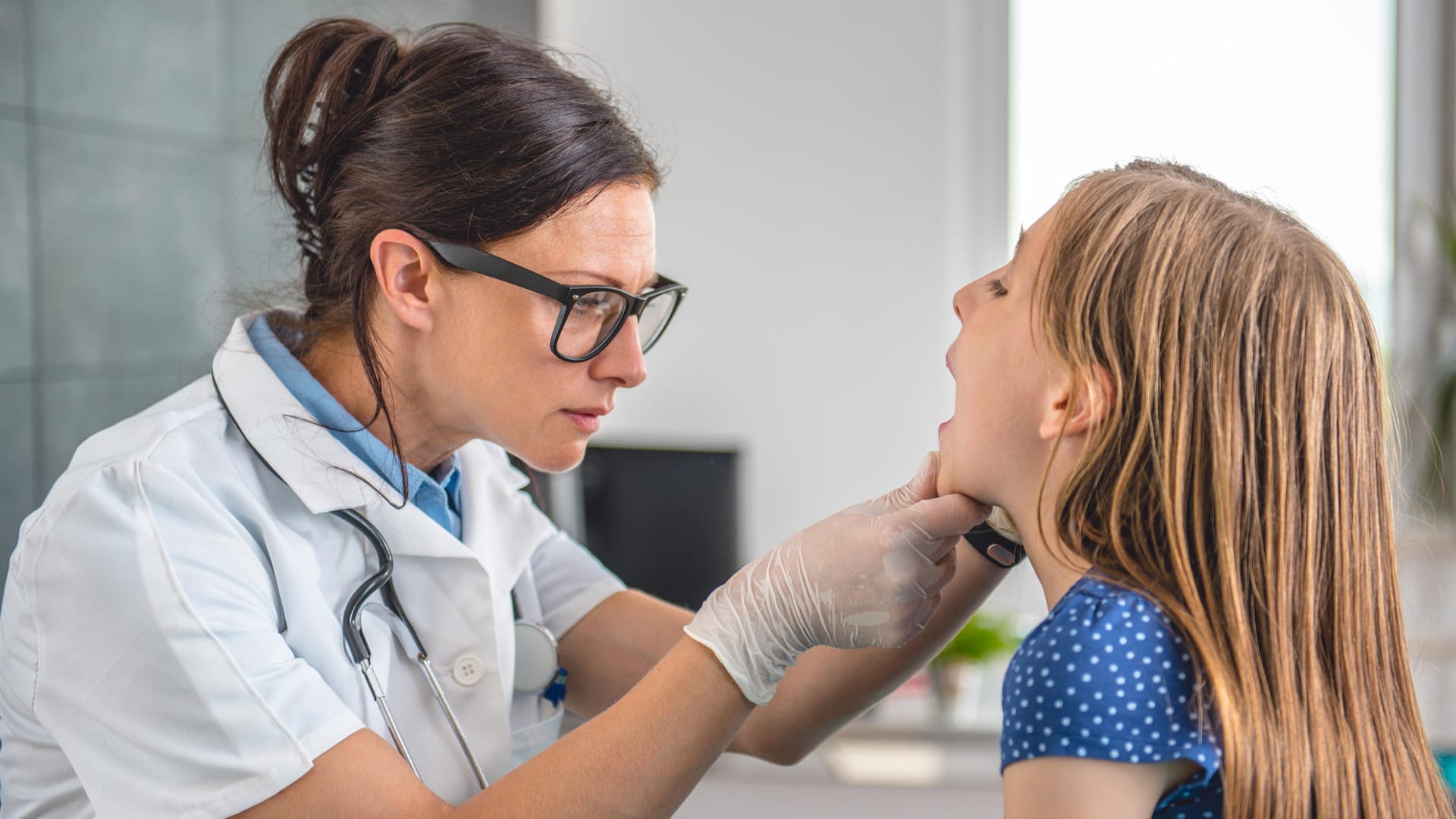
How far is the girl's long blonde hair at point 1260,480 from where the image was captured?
77cm

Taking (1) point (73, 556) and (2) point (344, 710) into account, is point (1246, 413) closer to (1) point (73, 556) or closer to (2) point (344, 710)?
(2) point (344, 710)

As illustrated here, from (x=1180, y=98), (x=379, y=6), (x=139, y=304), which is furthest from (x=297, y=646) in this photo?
(x=1180, y=98)

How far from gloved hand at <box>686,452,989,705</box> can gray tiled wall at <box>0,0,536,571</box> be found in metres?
0.76

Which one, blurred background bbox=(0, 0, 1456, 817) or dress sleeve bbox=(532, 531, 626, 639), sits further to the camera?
blurred background bbox=(0, 0, 1456, 817)

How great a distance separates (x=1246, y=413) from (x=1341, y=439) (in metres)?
0.08

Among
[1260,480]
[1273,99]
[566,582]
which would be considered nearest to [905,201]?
[1273,99]

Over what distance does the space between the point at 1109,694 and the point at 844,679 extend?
0.46m

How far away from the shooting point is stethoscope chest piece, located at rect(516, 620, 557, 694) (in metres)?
1.24

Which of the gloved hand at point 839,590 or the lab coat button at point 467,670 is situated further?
the lab coat button at point 467,670

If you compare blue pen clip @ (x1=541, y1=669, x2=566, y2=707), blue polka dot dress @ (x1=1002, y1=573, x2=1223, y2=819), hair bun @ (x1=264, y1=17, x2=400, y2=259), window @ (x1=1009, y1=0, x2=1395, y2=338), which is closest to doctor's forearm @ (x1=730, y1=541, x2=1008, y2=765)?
blue pen clip @ (x1=541, y1=669, x2=566, y2=707)

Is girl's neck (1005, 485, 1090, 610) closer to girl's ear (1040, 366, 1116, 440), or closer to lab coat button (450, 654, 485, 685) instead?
girl's ear (1040, 366, 1116, 440)

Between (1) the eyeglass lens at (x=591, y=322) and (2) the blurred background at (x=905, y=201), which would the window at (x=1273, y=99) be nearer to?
(2) the blurred background at (x=905, y=201)

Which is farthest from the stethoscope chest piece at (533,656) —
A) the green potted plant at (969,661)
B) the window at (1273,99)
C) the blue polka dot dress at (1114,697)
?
the window at (1273,99)

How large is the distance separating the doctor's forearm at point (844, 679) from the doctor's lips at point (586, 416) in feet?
1.16
